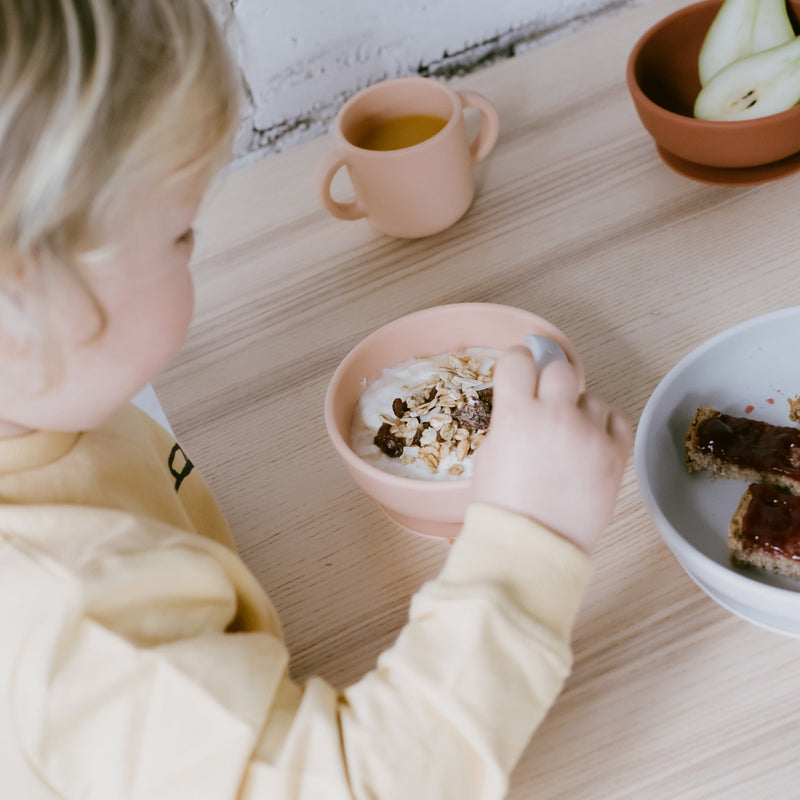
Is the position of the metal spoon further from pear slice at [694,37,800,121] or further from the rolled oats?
pear slice at [694,37,800,121]

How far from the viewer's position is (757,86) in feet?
2.45

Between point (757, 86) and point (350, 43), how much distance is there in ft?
1.78

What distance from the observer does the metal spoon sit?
1.79 ft

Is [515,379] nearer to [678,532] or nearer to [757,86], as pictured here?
[678,532]

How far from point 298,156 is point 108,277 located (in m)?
0.68

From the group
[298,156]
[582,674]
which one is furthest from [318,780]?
[298,156]

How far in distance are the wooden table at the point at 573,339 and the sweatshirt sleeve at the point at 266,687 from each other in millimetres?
76

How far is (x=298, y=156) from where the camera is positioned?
3.38 feet

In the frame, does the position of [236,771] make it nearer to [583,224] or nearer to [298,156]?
[583,224]

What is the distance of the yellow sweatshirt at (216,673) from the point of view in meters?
0.39

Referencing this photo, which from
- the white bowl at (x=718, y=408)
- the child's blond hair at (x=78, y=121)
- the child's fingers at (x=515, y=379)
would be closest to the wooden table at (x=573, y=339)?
the white bowl at (x=718, y=408)

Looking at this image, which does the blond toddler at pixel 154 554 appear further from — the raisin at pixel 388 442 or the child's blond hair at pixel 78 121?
the raisin at pixel 388 442

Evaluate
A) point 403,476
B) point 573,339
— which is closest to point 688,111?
point 573,339

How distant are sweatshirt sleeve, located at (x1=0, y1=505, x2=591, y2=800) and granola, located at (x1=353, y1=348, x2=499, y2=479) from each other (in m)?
0.12
